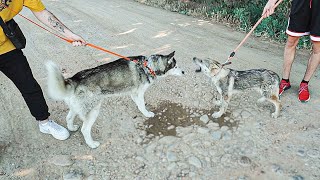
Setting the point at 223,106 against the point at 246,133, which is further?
the point at 223,106

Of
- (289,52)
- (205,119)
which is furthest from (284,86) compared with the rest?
(205,119)

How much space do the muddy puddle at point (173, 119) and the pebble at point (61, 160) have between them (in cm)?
107

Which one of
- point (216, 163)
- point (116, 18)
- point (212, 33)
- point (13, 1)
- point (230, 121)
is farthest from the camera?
point (116, 18)

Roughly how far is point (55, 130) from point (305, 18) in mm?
3667

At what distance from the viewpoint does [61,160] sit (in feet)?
12.7

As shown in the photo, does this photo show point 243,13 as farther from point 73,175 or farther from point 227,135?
point 73,175

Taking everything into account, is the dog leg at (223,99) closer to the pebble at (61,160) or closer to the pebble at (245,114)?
the pebble at (245,114)

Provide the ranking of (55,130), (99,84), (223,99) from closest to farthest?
(99,84) < (55,130) < (223,99)

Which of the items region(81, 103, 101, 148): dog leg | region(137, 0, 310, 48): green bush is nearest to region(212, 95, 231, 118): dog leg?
region(81, 103, 101, 148): dog leg

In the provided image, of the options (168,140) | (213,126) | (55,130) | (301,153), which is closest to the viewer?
(301,153)

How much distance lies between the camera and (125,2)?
11.3 m

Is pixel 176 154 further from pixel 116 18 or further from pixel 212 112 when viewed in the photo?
pixel 116 18

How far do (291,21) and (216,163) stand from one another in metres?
2.29

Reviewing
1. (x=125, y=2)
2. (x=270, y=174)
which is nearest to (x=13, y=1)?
(x=270, y=174)
